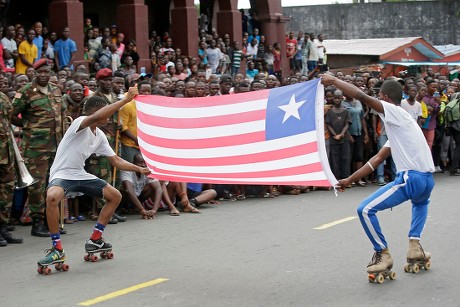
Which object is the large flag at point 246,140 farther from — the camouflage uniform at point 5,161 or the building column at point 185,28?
the building column at point 185,28

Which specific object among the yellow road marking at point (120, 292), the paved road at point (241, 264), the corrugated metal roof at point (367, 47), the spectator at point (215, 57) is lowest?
the paved road at point (241, 264)

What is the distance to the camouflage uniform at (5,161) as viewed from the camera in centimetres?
1035

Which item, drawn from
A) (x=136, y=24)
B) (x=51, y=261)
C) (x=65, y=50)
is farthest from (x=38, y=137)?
(x=136, y=24)

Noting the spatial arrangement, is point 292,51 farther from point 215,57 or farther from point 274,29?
point 215,57

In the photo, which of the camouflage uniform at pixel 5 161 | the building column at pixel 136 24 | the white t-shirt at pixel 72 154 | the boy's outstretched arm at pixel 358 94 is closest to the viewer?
the boy's outstretched arm at pixel 358 94

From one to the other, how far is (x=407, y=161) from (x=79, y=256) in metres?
3.87

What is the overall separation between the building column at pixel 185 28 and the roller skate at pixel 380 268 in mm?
17516

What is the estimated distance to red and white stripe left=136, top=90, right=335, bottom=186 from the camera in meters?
8.32

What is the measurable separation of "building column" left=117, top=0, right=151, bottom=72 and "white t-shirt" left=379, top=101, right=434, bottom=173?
15.5 meters

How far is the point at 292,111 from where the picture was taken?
8.52 metres

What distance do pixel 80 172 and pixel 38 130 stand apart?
2.24 m

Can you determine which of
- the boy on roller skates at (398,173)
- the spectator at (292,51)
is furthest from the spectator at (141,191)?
the spectator at (292,51)

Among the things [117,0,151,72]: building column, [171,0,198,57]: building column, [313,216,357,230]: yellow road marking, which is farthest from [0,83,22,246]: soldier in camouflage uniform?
[171,0,198,57]: building column

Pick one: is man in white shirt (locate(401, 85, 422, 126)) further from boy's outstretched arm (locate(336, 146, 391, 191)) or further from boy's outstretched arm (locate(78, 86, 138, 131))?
boy's outstretched arm (locate(78, 86, 138, 131))
